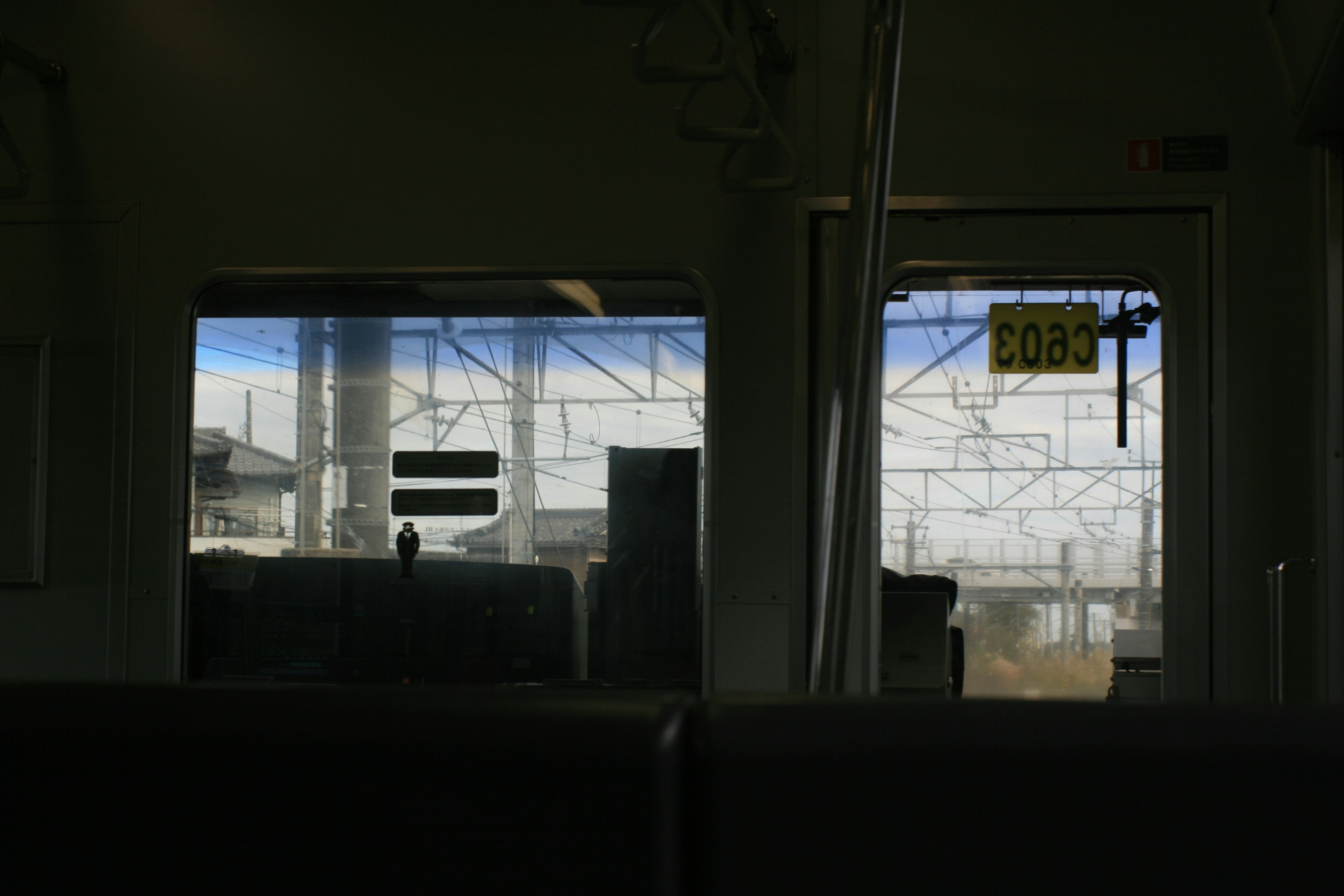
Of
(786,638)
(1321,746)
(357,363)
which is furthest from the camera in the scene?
(357,363)

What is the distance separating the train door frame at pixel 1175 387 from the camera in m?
2.20

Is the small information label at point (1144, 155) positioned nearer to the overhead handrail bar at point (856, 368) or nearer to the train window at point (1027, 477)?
the train window at point (1027, 477)

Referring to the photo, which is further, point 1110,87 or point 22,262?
point 22,262

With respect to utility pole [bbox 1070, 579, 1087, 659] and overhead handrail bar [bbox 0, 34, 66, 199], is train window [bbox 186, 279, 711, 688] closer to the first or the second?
overhead handrail bar [bbox 0, 34, 66, 199]

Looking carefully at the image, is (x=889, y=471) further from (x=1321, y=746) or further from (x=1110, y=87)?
(x=1321, y=746)

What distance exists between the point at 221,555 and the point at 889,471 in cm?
158

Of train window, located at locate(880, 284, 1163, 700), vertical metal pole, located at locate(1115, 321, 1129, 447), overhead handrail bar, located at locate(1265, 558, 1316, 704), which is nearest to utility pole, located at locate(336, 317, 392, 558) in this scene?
train window, located at locate(880, 284, 1163, 700)

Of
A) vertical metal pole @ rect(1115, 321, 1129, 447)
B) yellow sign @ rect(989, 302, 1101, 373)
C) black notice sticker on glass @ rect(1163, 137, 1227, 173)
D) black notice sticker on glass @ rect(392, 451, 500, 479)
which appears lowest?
black notice sticker on glass @ rect(392, 451, 500, 479)

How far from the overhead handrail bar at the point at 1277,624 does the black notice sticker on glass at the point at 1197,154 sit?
855 millimetres

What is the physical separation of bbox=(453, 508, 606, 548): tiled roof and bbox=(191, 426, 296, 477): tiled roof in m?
0.51

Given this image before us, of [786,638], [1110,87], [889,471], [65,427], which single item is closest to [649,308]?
[889,471]

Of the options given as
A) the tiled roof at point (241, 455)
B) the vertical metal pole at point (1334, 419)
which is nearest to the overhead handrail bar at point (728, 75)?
the vertical metal pole at point (1334, 419)

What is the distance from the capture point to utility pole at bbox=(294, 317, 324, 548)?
8.03 feet

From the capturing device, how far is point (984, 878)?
66cm
